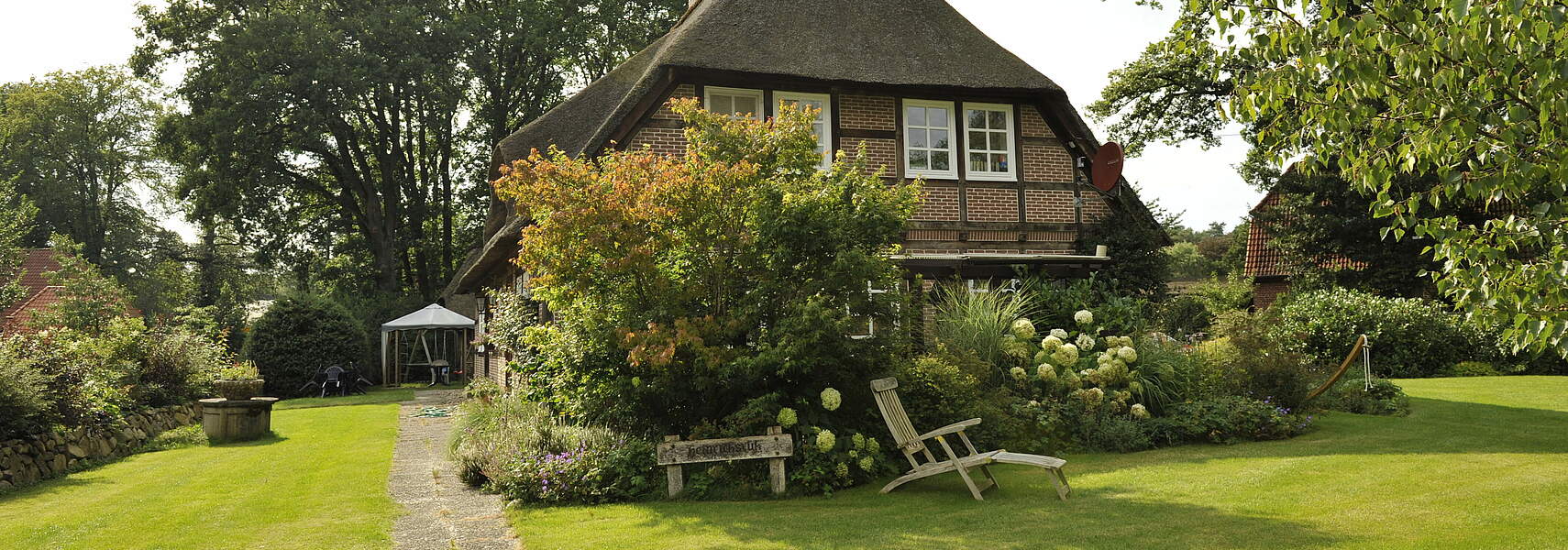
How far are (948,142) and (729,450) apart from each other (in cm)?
829

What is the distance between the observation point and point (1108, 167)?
15.2 m

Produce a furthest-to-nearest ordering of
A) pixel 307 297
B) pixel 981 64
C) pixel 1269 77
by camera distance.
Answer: pixel 307 297
pixel 981 64
pixel 1269 77

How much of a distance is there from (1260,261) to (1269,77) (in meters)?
28.7

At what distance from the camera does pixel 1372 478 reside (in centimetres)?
767

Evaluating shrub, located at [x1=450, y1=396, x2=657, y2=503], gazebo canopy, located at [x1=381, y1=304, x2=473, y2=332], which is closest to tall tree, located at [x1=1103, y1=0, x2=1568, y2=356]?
shrub, located at [x1=450, y1=396, x2=657, y2=503]

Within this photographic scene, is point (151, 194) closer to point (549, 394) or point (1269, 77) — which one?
point (549, 394)

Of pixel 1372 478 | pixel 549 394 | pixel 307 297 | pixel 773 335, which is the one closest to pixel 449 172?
pixel 307 297

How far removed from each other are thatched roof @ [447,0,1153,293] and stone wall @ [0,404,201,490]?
16.3 feet

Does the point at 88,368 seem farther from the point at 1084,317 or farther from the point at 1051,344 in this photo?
the point at 1084,317

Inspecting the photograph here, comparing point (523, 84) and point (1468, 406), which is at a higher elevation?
point (523, 84)

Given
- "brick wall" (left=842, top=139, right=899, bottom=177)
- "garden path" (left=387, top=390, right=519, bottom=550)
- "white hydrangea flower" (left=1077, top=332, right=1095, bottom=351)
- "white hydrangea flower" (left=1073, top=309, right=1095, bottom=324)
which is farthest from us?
"brick wall" (left=842, top=139, right=899, bottom=177)

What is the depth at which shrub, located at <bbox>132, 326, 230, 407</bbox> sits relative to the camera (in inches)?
579

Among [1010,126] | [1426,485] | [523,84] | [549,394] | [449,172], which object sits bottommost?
[1426,485]

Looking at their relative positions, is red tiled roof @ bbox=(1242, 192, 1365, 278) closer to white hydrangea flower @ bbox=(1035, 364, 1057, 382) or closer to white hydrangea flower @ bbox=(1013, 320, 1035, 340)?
white hydrangea flower @ bbox=(1013, 320, 1035, 340)
